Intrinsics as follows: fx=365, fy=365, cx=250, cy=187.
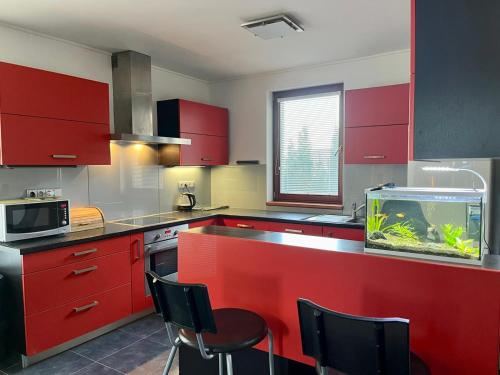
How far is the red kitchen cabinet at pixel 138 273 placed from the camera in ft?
10.3

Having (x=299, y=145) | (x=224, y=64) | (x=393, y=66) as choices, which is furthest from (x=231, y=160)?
(x=393, y=66)

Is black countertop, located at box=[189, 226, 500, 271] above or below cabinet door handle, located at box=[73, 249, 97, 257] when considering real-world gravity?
above

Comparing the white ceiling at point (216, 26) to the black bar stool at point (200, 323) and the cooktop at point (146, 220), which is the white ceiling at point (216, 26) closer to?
the cooktop at point (146, 220)

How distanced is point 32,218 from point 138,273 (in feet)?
3.19

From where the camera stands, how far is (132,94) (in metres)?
3.47

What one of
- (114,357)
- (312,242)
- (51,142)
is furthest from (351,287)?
(51,142)

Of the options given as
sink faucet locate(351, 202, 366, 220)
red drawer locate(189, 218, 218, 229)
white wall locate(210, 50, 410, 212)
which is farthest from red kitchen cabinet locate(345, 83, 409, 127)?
red drawer locate(189, 218, 218, 229)

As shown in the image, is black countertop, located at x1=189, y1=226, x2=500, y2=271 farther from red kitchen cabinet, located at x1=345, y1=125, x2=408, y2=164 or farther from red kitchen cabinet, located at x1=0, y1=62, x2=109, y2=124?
red kitchen cabinet, located at x1=345, y1=125, x2=408, y2=164

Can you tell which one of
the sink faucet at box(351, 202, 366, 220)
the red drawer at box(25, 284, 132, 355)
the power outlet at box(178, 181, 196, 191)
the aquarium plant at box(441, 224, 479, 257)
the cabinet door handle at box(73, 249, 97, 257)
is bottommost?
the red drawer at box(25, 284, 132, 355)

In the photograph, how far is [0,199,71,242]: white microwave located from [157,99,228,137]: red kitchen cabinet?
4.97 feet

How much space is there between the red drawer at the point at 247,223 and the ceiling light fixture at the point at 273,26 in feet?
5.86

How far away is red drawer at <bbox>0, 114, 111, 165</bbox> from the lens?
2520 mm

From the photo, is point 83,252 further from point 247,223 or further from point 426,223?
point 426,223

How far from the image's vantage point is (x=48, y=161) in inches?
108
